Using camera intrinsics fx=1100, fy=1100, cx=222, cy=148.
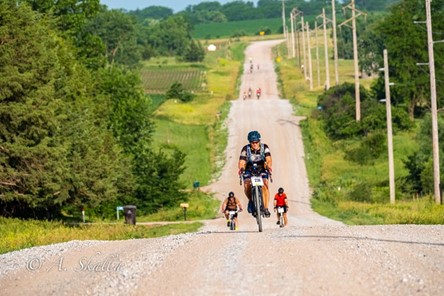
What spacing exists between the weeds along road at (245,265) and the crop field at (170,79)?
115 metres

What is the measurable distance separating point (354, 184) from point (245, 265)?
5046 cm

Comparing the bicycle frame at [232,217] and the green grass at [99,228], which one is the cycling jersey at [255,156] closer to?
the green grass at [99,228]

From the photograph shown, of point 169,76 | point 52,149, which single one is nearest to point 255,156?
point 52,149

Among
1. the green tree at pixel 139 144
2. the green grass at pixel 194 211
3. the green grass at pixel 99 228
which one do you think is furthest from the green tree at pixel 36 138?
the green tree at pixel 139 144

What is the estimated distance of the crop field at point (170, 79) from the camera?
14175 cm

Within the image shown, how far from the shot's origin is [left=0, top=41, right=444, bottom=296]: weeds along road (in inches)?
509

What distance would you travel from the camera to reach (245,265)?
48.7 ft

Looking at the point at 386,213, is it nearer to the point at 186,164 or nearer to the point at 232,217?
the point at 232,217

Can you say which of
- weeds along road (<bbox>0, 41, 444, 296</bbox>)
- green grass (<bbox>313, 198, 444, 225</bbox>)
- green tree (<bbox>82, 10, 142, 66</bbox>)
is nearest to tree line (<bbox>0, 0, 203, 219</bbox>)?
green grass (<bbox>313, 198, 444, 225</bbox>)

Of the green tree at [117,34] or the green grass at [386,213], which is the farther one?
the green tree at [117,34]

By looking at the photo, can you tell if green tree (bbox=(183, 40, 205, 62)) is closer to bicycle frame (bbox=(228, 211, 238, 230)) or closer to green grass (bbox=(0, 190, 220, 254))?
green grass (bbox=(0, 190, 220, 254))

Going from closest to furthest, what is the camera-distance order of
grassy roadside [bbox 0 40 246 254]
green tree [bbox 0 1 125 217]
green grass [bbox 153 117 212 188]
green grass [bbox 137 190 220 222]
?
grassy roadside [bbox 0 40 246 254]
green tree [bbox 0 1 125 217]
green grass [bbox 137 190 220 222]
green grass [bbox 153 117 212 188]

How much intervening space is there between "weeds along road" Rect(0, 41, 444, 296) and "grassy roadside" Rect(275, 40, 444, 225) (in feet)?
38.6

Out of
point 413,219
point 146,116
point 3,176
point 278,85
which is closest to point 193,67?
point 278,85
